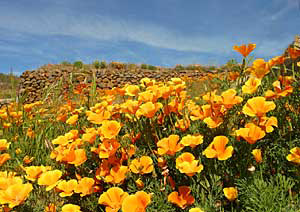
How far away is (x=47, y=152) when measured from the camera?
2424 millimetres

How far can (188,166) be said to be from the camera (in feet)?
4.17

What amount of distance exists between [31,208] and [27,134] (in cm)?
100

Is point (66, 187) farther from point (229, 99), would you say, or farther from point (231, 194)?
point (229, 99)

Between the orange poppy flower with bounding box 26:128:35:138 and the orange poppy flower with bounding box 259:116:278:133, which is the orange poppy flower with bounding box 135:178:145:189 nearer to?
the orange poppy flower with bounding box 259:116:278:133

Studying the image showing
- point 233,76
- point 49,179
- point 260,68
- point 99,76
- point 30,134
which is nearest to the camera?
point 49,179

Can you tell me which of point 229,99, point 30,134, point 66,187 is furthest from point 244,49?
point 30,134

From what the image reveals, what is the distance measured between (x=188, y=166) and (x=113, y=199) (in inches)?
17.1

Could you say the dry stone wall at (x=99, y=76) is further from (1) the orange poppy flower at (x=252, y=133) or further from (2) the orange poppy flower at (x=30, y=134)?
(1) the orange poppy flower at (x=252, y=133)

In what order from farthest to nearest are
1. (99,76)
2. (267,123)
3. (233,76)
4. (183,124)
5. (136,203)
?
1. (99,76)
2. (233,76)
3. (183,124)
4. (267,123)
5. (136,203)

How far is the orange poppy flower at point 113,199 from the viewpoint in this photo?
1.28 metres

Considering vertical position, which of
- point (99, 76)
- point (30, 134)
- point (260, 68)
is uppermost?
point (99, 76)

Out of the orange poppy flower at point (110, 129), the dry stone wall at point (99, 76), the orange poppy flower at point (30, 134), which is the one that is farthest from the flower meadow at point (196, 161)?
the dry stone wall at point (99, 76)

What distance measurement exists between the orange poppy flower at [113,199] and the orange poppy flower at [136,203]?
0.44ft

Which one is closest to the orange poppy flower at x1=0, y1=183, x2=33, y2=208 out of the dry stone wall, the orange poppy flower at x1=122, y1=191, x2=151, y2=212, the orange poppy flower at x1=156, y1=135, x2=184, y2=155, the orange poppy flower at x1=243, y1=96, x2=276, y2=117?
the orange poppy flower at x1=122, y1=191, x2=151, y2=212
